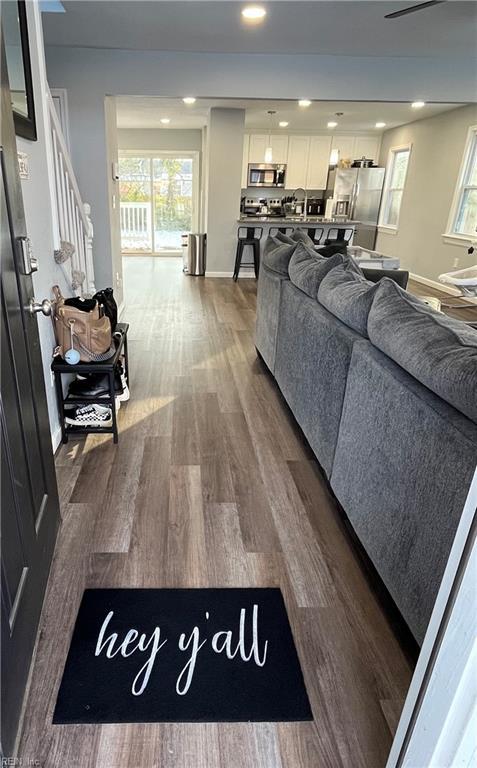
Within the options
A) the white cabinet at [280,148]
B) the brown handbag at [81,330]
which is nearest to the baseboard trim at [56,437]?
the brown handbag at [81,330]

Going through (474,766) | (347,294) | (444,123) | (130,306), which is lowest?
(130,306)

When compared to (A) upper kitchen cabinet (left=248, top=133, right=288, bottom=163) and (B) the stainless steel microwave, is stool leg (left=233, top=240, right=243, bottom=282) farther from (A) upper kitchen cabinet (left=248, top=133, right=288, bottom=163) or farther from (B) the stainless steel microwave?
(A) upper kitchen cabinet (left=248, top=133, right=288, bottom=163)

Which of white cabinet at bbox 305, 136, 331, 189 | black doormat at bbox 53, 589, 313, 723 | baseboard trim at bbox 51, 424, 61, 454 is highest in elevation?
white cabinet at bbox 305, 136, 331, 189

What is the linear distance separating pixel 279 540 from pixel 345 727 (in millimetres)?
703

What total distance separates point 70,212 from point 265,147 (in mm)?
7218

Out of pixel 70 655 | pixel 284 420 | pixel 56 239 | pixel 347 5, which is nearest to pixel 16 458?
pixel 70 655

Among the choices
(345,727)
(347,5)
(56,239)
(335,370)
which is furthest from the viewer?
(347,5)

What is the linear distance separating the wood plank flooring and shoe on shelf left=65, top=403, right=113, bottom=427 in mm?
86

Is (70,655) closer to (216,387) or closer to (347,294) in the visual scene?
(347,294)

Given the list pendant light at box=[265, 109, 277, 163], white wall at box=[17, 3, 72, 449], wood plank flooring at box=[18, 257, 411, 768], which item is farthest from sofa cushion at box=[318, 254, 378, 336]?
pendant light at box=[265, 109, 277, 163]

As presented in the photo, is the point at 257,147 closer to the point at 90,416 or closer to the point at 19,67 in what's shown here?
the point at 19,67

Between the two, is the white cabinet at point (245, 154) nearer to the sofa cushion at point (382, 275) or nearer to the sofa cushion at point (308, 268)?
the sofa cushion at point (382, 275)

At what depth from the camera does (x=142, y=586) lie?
1596 millimetres

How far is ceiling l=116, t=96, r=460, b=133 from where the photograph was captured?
6320 millimetres
